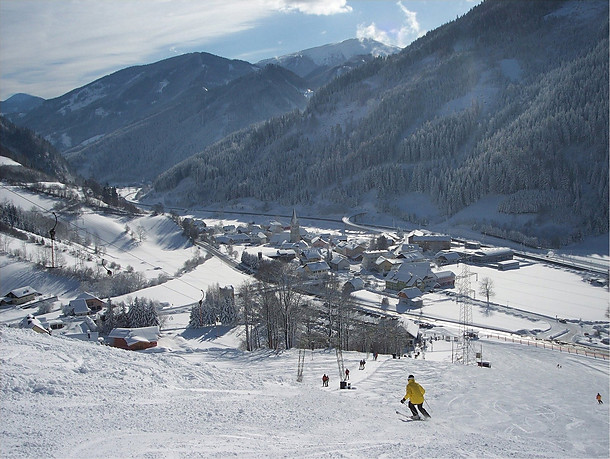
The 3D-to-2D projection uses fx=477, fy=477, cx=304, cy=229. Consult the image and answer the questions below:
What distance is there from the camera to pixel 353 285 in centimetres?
4053

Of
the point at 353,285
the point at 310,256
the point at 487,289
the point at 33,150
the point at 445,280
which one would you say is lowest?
the point at 445,280

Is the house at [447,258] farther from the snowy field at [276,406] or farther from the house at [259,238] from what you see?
the snowy field at [276,406]

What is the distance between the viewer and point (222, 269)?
4588cm

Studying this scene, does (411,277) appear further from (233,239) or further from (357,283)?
(233,239)

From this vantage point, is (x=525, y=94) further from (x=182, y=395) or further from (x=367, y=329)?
(x=182, y=395)

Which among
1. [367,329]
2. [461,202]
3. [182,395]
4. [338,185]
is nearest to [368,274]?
[367,329]

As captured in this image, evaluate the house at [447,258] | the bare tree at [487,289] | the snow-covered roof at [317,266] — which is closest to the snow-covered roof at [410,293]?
the bare tree at [487,289]

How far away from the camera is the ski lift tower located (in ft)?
71.8

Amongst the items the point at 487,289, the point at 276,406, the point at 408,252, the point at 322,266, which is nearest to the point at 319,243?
the point at 408,252

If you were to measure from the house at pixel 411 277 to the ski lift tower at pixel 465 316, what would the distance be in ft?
9.43

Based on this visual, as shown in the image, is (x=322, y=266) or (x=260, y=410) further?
(x=322, y=266)

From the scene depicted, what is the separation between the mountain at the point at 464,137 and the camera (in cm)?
6750

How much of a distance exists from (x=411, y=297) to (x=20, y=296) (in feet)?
90.7

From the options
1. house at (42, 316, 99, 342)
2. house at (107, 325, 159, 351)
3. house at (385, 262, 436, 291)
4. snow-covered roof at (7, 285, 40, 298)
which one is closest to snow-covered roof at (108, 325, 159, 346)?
house at (107, 325, 159, 351)
